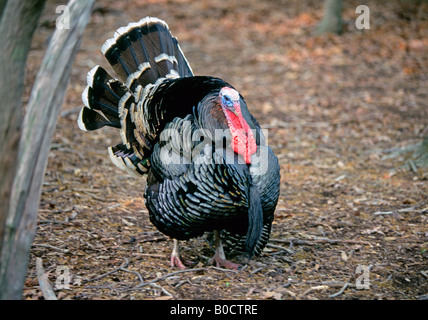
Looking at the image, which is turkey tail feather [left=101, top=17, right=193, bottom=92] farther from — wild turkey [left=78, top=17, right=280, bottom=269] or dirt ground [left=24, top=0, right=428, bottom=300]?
dirt ground [left=24, top=0, right=428, bottom=300]

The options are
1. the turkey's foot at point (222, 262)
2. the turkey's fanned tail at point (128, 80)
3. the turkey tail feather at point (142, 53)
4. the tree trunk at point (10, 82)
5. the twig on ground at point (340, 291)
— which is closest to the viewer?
the tree trunk at point (10, 82)

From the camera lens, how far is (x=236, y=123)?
12.7 ft

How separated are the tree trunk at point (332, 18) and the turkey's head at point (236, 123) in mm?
7528

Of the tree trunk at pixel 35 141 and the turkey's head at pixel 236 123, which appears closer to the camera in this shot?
the tree trunk at pixel 35 141

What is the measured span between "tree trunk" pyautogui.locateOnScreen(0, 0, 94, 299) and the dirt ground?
33.8 inches

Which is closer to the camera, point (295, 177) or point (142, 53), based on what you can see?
point (142, 53)

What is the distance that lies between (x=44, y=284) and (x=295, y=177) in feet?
10.8

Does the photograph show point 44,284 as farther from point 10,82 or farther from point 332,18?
point 332,18

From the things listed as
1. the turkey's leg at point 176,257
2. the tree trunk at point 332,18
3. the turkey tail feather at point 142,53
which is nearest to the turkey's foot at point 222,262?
the turkey's leg at point 176,257

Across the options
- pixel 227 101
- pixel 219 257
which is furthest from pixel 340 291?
pixel 227 101

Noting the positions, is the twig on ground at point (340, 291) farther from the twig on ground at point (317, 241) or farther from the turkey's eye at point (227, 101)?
the turkey's eye at point (227, 101)

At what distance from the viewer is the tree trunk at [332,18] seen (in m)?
10.6

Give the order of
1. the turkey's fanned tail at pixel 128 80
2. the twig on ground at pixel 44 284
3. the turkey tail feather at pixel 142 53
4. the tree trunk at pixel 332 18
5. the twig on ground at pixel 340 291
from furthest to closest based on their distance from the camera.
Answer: the tree trunk at pixel 332 18
the turkey tail feather at pixel 142 53
the turkey's fanned tail at pixel 128 80
the twig on ground at pixel 340 291
the twig on ground at pixel 44 284
